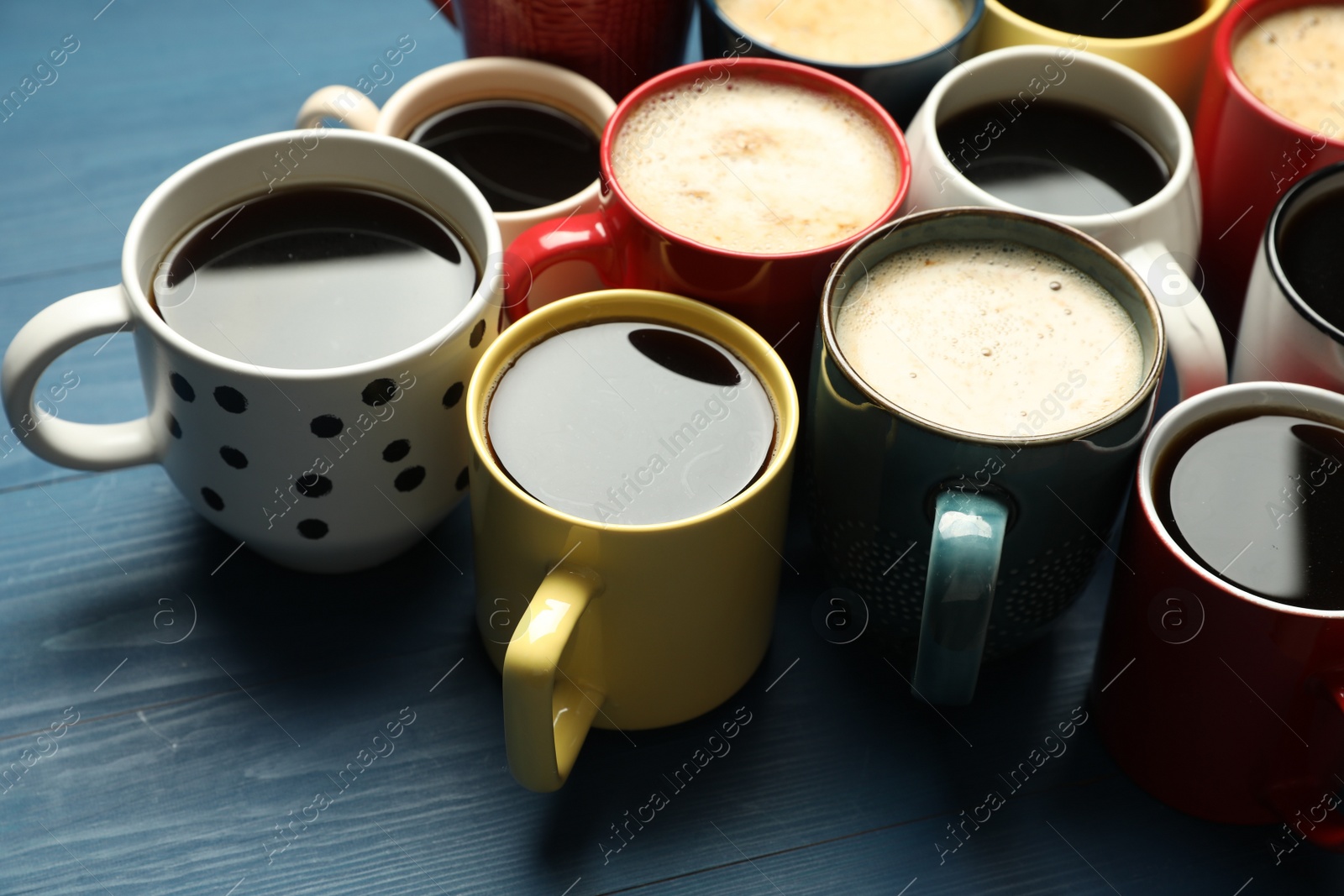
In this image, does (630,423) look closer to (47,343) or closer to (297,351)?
(297,351)

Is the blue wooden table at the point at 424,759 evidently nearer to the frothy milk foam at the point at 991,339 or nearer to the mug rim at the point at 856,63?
the frothy milk foam at the point at 991,339

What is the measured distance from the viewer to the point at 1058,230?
2.19ft

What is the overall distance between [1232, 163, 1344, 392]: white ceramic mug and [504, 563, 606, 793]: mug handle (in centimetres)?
37

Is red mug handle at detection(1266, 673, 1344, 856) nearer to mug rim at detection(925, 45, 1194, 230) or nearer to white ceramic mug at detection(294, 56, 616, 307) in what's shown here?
mug rim at detection(925, 45, 1194, 230)

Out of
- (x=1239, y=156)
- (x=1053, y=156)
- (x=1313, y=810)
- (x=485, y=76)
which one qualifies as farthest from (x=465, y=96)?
(x=1313, y=810)

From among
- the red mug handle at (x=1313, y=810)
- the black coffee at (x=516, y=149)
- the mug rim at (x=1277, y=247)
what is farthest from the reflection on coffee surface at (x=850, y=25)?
the red mug handle at (x=1313, y=810)

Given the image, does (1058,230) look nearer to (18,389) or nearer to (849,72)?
(849,72)

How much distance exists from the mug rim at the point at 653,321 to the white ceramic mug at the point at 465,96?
13 centimetres

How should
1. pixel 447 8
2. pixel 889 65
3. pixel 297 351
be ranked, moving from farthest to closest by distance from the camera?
1. pixel 447 8
2. pixel 889 65
3. pixel 297 351

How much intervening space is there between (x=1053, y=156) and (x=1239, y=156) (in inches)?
4.1

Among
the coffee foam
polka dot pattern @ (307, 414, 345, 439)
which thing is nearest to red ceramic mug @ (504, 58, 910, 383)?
polka dot pattern @ (307, 414, 345, 439)

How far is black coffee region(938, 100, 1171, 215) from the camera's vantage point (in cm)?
76

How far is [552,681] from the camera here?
1.88ft

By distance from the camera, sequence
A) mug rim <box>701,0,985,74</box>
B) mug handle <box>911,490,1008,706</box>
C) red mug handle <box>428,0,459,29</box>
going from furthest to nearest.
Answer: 1. red mug handle <box>428,0,459,29</box>
2. mug rim <box>701,0,985,74</box>
3. mug handle <box>911,490,1008,706</box>
